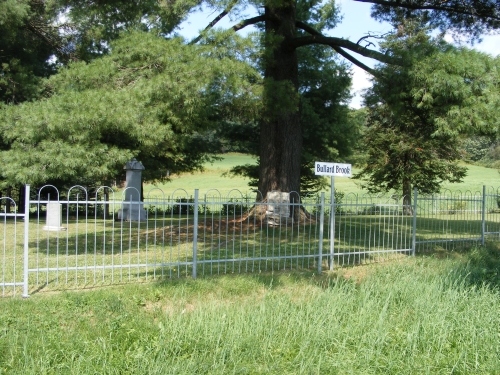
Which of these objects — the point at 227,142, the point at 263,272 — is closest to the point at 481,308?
the point at 263,272

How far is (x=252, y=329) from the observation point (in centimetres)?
564

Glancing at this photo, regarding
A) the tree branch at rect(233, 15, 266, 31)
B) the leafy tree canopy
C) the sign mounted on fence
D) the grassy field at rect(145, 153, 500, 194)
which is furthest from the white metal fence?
the grassy field at rect(145, 153, 500, 194)

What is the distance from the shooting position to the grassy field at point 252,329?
500cm

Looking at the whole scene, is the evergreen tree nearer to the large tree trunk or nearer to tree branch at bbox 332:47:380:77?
tree branch at bbox 332:47:380:77

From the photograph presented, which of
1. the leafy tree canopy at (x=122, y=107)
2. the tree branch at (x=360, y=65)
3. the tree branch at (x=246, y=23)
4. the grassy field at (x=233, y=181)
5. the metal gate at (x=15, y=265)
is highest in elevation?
the tree branch at (x=246, y=23)

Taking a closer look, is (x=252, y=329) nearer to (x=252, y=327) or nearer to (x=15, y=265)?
(x=252, y=327)

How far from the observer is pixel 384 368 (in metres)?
5.18

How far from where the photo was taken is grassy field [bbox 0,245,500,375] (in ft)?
16.4

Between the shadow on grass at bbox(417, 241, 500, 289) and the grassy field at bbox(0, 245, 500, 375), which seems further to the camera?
the shadow on grass at bbox(417, 241, 500, 289)

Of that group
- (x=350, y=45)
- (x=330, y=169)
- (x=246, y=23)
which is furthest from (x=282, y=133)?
(x=330, y=169)

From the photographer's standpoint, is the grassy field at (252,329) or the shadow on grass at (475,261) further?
the shadow on grass at (475,261)

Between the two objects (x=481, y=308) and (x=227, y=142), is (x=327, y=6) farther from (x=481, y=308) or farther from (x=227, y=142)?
(x=481, y=308)

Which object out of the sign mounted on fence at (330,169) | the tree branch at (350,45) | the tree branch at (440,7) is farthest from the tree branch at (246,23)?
the sign mounted on fence at (330,169)

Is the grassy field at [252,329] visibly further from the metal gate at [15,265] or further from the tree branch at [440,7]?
the tree branch at [440,7]
